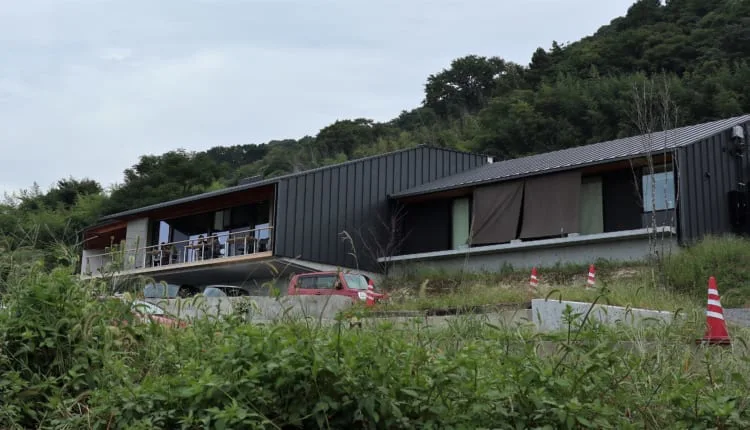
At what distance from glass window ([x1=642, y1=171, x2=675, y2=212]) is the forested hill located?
1397 centimetres

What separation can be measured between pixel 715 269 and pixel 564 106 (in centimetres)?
2908

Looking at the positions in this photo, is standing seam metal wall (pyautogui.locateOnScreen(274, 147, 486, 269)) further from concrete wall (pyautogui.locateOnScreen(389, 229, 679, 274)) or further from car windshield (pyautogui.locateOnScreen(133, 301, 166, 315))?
car windshield (pyautogui.locateOnScreen(133, 301, 166, 315))

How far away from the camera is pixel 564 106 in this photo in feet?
148

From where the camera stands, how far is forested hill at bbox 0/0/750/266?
40094 millimetres

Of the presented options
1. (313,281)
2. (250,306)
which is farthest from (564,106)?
(250,306)

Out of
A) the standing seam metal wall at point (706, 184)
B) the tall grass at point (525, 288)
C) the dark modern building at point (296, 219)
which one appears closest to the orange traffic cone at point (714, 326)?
the tall grass at point (525, 288)

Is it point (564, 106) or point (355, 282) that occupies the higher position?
point (564, 106)

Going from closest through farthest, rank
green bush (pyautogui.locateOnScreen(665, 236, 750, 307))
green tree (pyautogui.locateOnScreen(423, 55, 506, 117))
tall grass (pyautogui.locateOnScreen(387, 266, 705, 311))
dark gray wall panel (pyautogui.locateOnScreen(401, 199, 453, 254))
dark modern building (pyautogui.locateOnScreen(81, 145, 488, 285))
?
tall grass (pyautogui.locateOnScreen(387, 266, 705, 311)) → green bush (pyautogui.locateOnScreen(665, 236, 750, 307)) → dark modern building (pyautogui.locateOnScreen(81, 145, 488, 285)) → dark gray wall panel (pyautogui.locateOnScreen(401, 199, 453, 254)) → green tree (pyautogui.locateOnScreen(423, 55, 506, 117))

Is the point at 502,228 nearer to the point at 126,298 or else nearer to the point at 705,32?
the point at 126,298

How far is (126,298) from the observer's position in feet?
17.0

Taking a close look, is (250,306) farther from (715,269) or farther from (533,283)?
(715,269)

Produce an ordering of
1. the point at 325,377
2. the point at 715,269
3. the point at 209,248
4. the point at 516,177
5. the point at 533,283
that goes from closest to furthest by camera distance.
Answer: the point at 325,377 → the point at 533,283 → the point at 715,269 → the point at 516,177 → the point at 209,248

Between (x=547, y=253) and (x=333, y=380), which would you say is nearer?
(x=333, y=380)

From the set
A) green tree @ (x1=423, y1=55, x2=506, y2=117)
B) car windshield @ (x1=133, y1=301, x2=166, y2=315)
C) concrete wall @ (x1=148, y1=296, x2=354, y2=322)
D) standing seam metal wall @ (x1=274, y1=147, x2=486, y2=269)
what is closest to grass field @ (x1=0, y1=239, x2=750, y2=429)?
car windshield @ (x1=133, y1=301, x2=166, y2=315)
